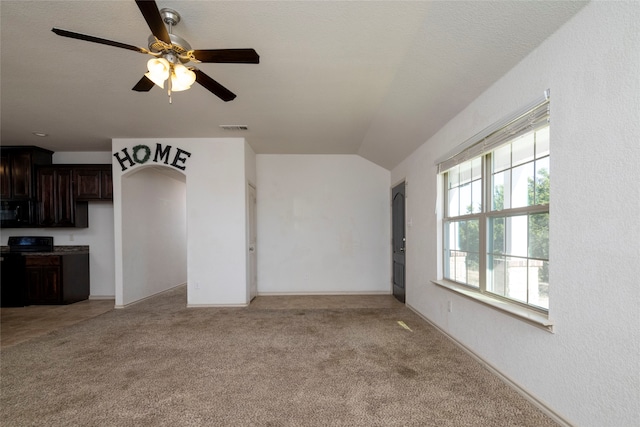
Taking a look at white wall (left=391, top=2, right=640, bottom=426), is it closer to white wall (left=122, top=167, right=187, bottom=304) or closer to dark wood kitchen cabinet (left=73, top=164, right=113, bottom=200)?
white wall (left=122, top=167, right=187, bottom=304)

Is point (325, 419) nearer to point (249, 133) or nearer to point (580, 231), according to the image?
point (580, 231)

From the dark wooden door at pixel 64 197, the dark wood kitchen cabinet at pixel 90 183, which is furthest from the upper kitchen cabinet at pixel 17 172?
the dark wood kitchen cabinet at pixel 90 183

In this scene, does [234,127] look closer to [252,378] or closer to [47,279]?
[252,378]

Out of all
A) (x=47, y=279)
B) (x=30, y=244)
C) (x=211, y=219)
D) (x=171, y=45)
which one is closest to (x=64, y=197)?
(x=30, y=244)

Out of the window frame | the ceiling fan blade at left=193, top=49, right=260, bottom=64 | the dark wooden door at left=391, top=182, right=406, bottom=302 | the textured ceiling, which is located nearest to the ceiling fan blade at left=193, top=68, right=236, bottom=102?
the ceiling fan blade at left=193, top=49, right=260, bottom=64

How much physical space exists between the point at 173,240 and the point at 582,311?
6.87 meters

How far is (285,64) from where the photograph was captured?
2697mm

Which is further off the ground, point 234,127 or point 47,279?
point 234,127

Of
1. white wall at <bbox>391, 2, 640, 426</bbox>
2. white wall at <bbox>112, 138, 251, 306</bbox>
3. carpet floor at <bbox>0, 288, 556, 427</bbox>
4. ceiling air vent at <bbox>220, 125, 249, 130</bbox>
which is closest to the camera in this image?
white wall at <bbox>391, 2, 640, 426</bbox>

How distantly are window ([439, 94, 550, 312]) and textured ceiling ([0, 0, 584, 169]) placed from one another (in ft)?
1.77

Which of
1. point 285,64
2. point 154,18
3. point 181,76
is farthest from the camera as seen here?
point 285,64

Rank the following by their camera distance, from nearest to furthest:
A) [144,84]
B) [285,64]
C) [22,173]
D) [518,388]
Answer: [518,388] → [144,84] → [285,64] → [22,173]

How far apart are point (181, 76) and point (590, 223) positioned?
108 inches

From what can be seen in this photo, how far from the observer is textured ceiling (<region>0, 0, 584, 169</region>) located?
2.00m
